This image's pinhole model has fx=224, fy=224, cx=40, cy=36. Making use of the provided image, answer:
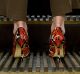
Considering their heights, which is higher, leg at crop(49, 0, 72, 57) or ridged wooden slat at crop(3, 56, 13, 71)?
leg at crop(49, 0, 72, 57)

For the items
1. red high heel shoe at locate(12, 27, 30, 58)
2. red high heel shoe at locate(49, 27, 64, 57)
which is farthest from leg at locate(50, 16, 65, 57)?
red high heel shoe at locate(12, 27, 30, 58)

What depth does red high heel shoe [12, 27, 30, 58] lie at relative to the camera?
968 millimetres

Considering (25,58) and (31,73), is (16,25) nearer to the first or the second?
(25,58)

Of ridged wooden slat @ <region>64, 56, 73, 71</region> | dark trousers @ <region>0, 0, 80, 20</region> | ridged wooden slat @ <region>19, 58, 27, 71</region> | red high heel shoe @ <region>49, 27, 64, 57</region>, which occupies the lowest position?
ridged wooden slat @ <region>64, 56, 73, 71</region>

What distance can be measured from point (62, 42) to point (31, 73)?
21 cm

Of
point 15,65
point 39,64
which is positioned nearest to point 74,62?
point 39,64

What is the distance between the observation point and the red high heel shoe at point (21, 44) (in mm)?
968

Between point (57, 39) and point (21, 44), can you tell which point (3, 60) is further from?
point (57, 39)

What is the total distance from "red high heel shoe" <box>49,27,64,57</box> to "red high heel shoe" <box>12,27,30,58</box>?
0.12 metres

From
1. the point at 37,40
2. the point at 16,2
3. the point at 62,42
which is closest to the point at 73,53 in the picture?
the point at 62,42

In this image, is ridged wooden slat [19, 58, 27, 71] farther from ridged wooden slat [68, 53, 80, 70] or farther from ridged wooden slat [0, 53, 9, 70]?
ridged wooden slat [68, 53, 80, 70]

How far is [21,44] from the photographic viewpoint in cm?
97

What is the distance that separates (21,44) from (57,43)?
16 centimetres

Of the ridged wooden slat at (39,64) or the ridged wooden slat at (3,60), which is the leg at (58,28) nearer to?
the ridged wooden slat at (39,64)
